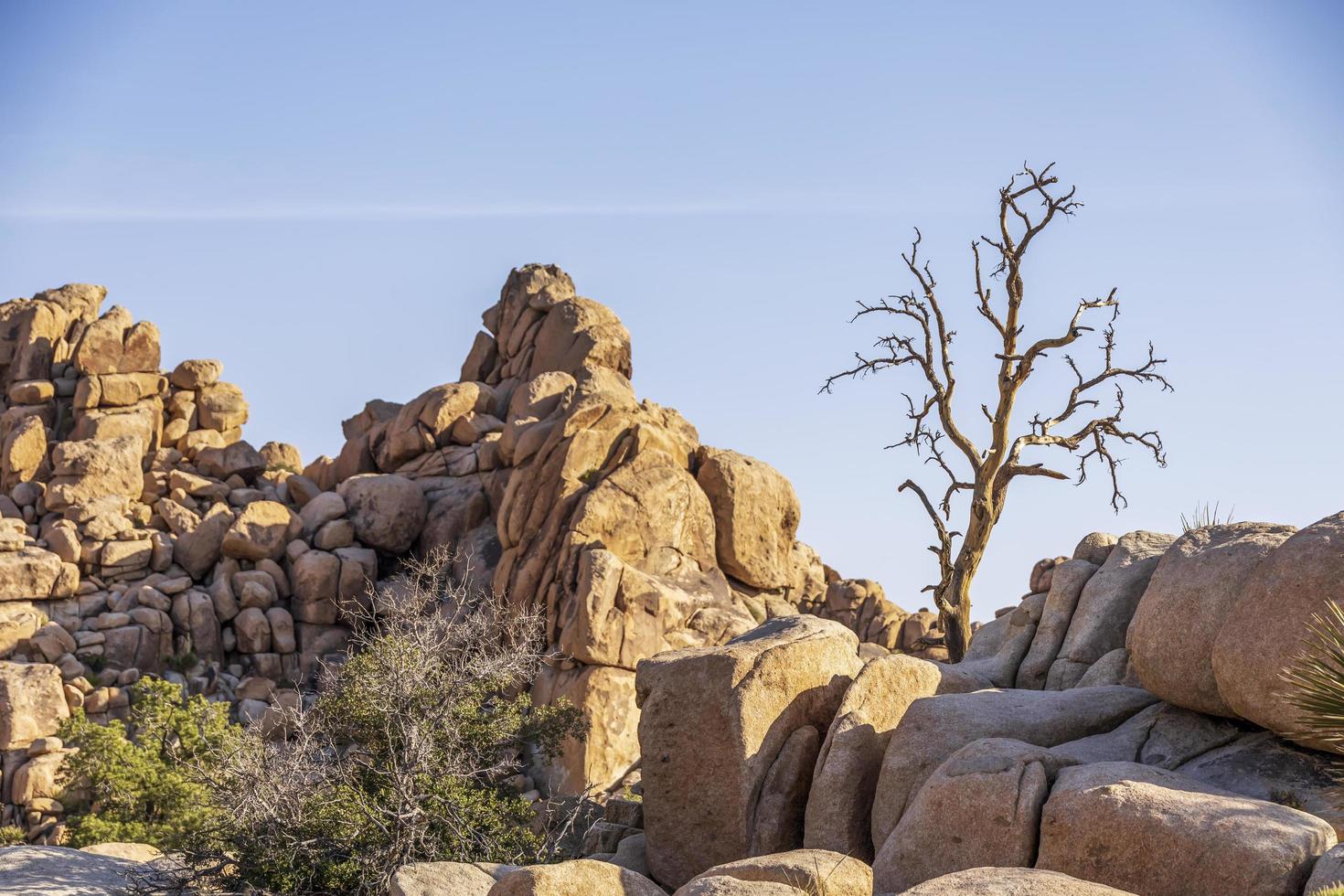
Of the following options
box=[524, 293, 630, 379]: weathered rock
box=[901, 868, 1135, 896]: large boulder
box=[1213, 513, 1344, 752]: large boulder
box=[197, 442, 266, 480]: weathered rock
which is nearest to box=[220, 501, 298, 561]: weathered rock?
box=[197, 442, 266, 480]: weathered rock

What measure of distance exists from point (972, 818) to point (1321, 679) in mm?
3612

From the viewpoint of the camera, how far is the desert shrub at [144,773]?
30.0m

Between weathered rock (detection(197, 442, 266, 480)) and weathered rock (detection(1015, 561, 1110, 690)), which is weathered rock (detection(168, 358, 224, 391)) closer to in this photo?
weathered rock (detection(197, 442, 266, 480))

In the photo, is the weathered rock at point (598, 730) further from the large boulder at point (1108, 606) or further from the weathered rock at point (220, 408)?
the weathered rock at point (220, 408)

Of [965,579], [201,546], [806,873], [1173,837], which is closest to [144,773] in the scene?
[201,546]

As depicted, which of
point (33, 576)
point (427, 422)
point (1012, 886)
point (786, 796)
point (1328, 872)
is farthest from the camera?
point (427, 422)

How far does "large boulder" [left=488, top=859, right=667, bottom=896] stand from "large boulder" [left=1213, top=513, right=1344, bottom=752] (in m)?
6.94

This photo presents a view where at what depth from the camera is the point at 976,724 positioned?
15664mm

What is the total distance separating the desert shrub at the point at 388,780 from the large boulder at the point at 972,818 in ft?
21.7

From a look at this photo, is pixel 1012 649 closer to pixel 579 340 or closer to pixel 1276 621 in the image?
pixel 1276 621

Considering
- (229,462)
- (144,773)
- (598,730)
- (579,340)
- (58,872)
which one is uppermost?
(579,340)

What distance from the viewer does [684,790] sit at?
17312 mm

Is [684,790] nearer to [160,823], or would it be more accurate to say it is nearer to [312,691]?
[160,823]

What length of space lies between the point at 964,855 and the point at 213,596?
4093 cm
